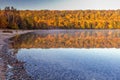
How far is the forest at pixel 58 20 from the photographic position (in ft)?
438

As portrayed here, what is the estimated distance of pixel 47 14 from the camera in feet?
642

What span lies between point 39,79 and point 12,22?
10832 centimetres

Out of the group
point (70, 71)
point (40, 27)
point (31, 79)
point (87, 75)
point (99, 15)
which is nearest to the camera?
point (31, 79)

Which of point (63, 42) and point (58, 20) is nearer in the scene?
point (63, 42)

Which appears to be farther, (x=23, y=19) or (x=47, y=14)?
(x=47, y=14)

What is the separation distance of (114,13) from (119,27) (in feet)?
113

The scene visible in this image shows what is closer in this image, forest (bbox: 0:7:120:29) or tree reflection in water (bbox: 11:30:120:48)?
tree reflection in water (bbox: 11:30:120:48)

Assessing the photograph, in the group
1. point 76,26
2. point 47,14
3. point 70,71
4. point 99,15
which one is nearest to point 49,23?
point 76,26

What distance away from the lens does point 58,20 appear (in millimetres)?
173375

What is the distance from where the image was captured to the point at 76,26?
537ft

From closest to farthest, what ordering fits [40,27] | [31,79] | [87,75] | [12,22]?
[31,79] → [87,75] → [12,22] → [40,27]

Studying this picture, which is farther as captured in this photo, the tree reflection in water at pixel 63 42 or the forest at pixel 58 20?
the forest at pixel 58 20

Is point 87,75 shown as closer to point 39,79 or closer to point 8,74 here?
point 39,79

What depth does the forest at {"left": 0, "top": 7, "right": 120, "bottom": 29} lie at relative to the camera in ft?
438
